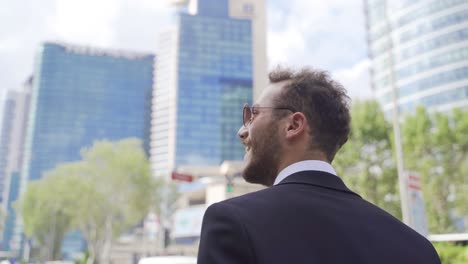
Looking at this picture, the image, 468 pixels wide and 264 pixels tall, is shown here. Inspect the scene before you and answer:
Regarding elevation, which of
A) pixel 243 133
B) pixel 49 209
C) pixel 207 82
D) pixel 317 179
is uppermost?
pixel 207 82

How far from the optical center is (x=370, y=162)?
25781 mm

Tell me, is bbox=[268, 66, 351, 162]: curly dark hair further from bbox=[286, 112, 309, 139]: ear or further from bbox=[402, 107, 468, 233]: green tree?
bbox=[402, 107, 468, 233]: green tree

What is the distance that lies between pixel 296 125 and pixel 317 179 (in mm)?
222

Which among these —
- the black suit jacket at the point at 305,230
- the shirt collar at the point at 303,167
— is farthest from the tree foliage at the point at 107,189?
the black suit jacket at the point at 305,230

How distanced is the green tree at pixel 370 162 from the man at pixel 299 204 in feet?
78.2

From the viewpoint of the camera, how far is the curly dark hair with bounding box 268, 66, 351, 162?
5.35 feet

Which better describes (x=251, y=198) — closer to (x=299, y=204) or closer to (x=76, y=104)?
(x=299, y=204)

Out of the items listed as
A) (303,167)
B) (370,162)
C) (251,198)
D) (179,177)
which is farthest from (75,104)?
(251,198)

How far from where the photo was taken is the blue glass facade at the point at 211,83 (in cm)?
11356

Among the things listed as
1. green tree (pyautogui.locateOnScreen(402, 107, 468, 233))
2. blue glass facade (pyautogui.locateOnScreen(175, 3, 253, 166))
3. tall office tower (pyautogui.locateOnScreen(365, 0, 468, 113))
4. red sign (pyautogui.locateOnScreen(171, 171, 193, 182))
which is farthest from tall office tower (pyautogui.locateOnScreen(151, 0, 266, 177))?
red sign (pyautogui.locateOnScreen(171, 171, 193, 182))

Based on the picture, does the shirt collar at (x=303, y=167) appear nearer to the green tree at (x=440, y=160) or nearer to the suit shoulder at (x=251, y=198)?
the suit shoulder at (x=251, y=198)

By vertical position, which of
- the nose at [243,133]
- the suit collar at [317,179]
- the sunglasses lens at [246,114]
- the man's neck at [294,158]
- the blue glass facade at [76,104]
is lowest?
the suit collar at [317,179]

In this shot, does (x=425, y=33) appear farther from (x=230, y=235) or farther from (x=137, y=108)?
(x=137, y=108)

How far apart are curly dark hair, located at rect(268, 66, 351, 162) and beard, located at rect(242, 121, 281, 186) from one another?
124 millimetres
